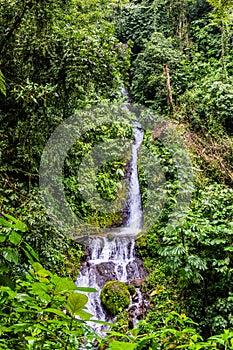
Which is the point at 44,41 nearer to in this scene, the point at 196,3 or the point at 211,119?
the point at 211,119

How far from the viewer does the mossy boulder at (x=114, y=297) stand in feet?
18.8

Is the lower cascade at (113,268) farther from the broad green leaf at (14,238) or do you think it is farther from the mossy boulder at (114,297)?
the broad green leaf at (14,238)

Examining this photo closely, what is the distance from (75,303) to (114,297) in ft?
17.4

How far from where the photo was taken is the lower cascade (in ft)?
19.0

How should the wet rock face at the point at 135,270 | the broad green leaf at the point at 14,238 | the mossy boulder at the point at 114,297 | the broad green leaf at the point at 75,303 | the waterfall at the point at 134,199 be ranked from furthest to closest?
the waterfall at the point at 134,199 → the wet rock face at the point at 135,270 → the mossy boulder at the point at 114,297 → the broad green leaf at the point at 14,238 → the broad green leaf at the point at 75,303

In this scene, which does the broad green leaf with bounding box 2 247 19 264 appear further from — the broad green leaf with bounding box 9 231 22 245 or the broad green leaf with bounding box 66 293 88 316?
the broad green leaf with bounding box 66 293 88 316

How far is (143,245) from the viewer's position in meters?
7.42

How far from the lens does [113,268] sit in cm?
672

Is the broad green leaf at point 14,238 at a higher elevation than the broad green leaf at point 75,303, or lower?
higher

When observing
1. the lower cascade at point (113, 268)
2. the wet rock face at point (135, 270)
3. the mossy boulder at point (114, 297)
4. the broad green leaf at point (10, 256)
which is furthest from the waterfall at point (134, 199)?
the broad green leaf at point (10, 256)

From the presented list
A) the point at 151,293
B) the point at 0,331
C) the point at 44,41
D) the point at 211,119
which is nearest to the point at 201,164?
the point at 211,119

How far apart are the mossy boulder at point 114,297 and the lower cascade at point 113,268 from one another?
87 millimetres

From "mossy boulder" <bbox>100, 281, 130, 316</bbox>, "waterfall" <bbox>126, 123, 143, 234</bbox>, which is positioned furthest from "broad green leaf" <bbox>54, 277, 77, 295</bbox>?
"waterfall" <bbox>126, 123, 143, 234</bbox>

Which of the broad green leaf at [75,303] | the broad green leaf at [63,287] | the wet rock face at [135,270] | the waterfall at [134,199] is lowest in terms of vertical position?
the wet rock face at [135,270]
